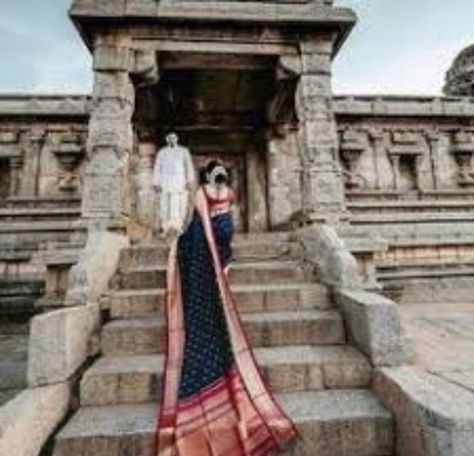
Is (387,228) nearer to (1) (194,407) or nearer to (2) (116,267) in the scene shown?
(2) (116,267)

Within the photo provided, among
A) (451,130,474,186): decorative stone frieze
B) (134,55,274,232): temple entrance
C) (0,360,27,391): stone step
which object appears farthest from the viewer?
(451,130,474,186): decorative stone frieze

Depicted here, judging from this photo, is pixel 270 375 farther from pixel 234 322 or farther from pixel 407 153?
pixel 407 153

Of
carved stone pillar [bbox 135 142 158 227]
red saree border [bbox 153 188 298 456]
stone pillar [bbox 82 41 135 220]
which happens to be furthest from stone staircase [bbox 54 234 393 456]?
carved stone pillar [bbox 135 142 158 227]

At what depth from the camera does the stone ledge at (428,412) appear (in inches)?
86.6

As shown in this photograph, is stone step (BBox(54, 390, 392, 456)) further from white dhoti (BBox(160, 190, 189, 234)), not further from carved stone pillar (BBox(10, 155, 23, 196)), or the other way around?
carved stone pillar (BBox(10, 155, 23, 196))

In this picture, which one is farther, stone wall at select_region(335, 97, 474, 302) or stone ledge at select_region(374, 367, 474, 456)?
stone wall at select_region(335, 97, 474, 302)

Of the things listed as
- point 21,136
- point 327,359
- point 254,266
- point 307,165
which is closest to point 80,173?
point 21,136

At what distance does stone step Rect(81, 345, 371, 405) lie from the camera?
3182mm

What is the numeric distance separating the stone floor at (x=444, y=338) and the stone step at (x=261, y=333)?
765 mm

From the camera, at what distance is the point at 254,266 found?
4.96 meters

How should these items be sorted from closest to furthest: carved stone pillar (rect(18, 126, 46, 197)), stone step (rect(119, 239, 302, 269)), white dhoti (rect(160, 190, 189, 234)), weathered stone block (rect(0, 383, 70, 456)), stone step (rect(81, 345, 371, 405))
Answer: weathered stone block (rect(0, 383, 70, 456)), stone step (rect(81, 345, 371, 405)), stone step (rect(119, 239, 302, 269)), white dhoti (rect(160, 190, 189, 234)), carved stone pillar (rect(18, 126, 46, 197))

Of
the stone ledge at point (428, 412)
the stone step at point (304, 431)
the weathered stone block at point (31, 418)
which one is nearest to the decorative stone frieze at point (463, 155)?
the stone ledge at point (428, 412)

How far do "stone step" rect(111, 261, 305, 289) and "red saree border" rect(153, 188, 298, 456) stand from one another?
120 cm

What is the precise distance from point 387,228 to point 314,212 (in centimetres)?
352
